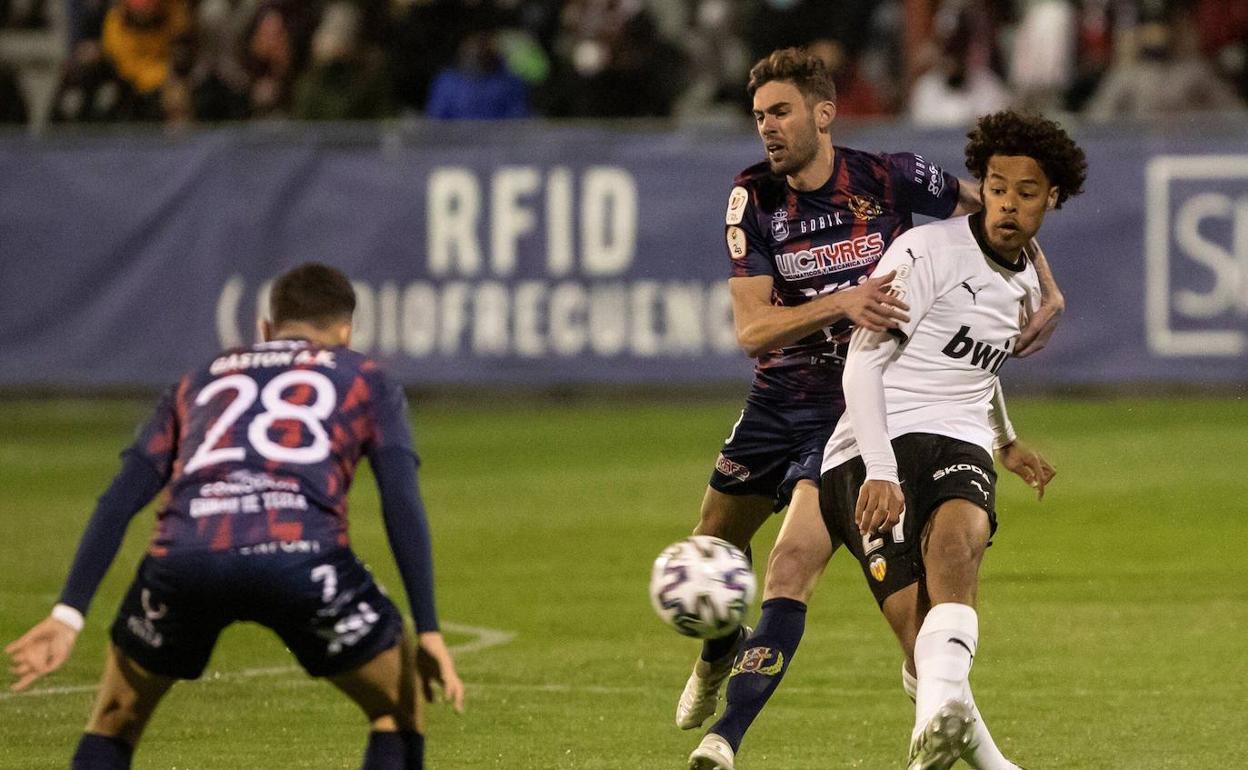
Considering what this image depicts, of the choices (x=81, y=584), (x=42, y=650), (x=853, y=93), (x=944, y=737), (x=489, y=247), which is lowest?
(x=489, y=247)

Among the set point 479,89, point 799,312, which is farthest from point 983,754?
point 479,89

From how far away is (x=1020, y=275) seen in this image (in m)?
6.86

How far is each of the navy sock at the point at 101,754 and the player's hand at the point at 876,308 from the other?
241 cm

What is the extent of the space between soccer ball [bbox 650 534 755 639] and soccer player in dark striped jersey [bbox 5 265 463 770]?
5.34 feet

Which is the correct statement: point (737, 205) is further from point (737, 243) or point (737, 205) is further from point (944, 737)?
point (944, 737)

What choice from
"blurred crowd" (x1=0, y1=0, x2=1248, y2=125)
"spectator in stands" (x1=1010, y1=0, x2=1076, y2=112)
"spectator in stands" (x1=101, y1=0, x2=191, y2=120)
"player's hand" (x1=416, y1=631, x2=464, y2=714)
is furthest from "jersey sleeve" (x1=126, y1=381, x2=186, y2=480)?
"spectator in stands" (x1=101, y1=0, x2=191, y2=120)

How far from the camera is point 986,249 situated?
6.78 metres

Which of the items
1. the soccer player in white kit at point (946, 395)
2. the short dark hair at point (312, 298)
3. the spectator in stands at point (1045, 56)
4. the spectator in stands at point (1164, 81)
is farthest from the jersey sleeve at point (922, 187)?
the spectator in stands at point (1045, 56)

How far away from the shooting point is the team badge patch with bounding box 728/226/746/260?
7543 mm

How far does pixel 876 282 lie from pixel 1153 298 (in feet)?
34.8

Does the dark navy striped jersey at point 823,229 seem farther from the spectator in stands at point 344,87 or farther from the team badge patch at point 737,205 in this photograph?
the spectator in stands at point 344,87

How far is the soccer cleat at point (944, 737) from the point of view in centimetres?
618

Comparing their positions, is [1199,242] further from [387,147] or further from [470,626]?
[470,626]

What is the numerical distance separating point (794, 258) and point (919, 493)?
1247mm
